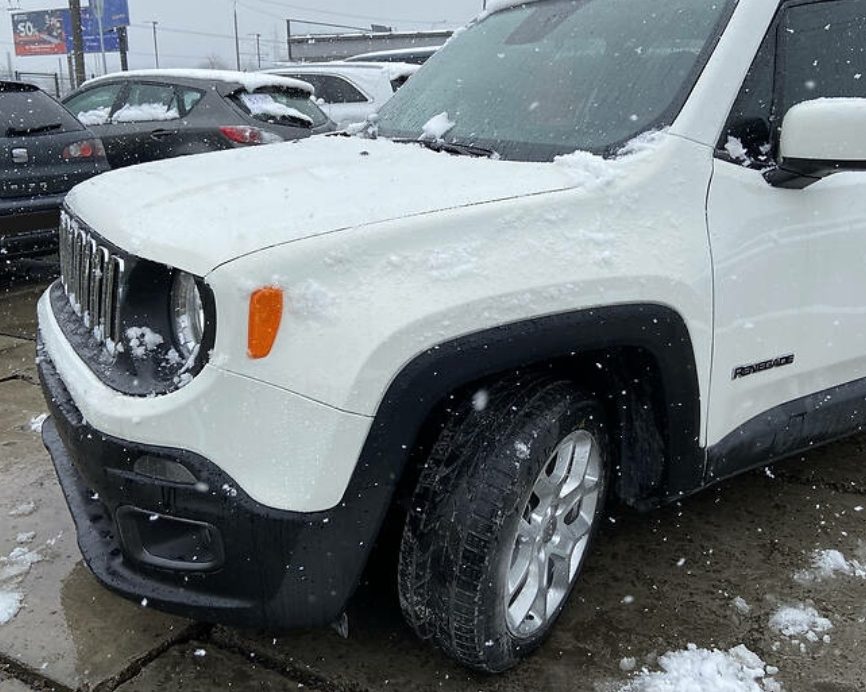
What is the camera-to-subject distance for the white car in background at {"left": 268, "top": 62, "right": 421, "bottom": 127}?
10094mm

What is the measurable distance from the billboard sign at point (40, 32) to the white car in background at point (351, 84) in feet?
205

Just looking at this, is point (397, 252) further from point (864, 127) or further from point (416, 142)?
point (864, 127)

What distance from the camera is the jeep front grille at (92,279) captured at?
7.14ft

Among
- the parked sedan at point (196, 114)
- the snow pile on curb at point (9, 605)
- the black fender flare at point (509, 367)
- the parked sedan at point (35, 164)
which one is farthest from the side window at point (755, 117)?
the parked sedan at point (196, 114)

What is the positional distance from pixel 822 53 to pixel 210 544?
2.34 metres

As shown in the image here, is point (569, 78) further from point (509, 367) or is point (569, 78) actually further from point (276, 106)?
point (276, 106)

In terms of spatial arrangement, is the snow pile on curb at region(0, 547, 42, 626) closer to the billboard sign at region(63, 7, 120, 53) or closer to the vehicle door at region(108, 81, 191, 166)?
the vehicle door at region(108, 81, 191, 166)

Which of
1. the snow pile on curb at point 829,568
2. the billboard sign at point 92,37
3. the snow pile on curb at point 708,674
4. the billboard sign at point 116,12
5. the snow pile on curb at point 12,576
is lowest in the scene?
the snow pile on curb at point 829,568

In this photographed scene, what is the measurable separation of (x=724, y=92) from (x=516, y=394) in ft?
3.55

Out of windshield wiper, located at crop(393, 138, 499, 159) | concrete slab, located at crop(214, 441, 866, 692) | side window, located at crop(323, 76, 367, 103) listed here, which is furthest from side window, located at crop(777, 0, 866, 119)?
side window, located at crop(323, 76, 367, 103)

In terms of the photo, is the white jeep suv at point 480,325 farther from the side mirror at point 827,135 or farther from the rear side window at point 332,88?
the rear side window at point 332,88

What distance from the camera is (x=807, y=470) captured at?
12.1ft

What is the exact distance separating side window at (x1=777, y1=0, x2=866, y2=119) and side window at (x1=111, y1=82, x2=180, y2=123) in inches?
252

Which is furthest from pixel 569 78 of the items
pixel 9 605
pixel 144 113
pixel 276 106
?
pixel 144 113
